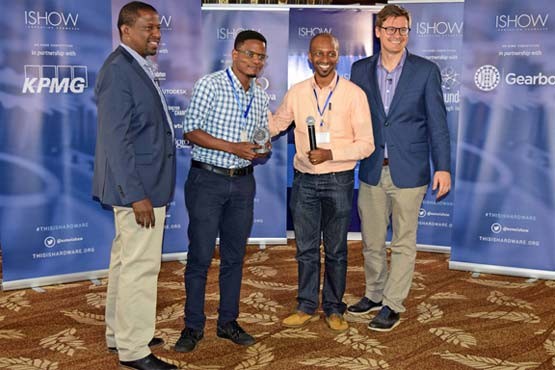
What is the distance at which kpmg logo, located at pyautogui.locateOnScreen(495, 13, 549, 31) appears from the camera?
16.0 ft

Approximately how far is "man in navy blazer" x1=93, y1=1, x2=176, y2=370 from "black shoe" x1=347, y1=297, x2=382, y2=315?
154 centimetres

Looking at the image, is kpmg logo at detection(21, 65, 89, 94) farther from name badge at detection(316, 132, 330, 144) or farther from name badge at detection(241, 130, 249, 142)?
name badge at detection(316, 132, 330, 144)

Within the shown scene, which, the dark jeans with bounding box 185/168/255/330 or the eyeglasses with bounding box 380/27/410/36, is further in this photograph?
the eyeglasses with bounding box 380/27/410/36

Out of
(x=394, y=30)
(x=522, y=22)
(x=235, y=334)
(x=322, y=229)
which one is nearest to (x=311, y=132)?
(x=322, y=229)

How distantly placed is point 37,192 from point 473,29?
3.83m

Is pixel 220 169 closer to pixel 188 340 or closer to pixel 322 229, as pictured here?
pixel 322 229

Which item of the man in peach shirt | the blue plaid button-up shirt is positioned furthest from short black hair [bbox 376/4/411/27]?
the blue plaid button-up shirt

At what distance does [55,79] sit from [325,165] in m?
2.35

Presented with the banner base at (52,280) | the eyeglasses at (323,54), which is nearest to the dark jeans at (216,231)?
the eyeglasses at (323,54)

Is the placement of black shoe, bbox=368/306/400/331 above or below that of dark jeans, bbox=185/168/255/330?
below

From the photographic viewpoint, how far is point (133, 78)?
296 cm

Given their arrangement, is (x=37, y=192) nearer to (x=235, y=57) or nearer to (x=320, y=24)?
(x=235, y=57)

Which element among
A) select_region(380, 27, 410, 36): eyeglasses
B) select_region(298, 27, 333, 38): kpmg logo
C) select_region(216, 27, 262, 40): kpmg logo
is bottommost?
select_region(380, 27, 410, 36): eyeglasses

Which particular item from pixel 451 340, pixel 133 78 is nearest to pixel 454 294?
pixel 451 340
